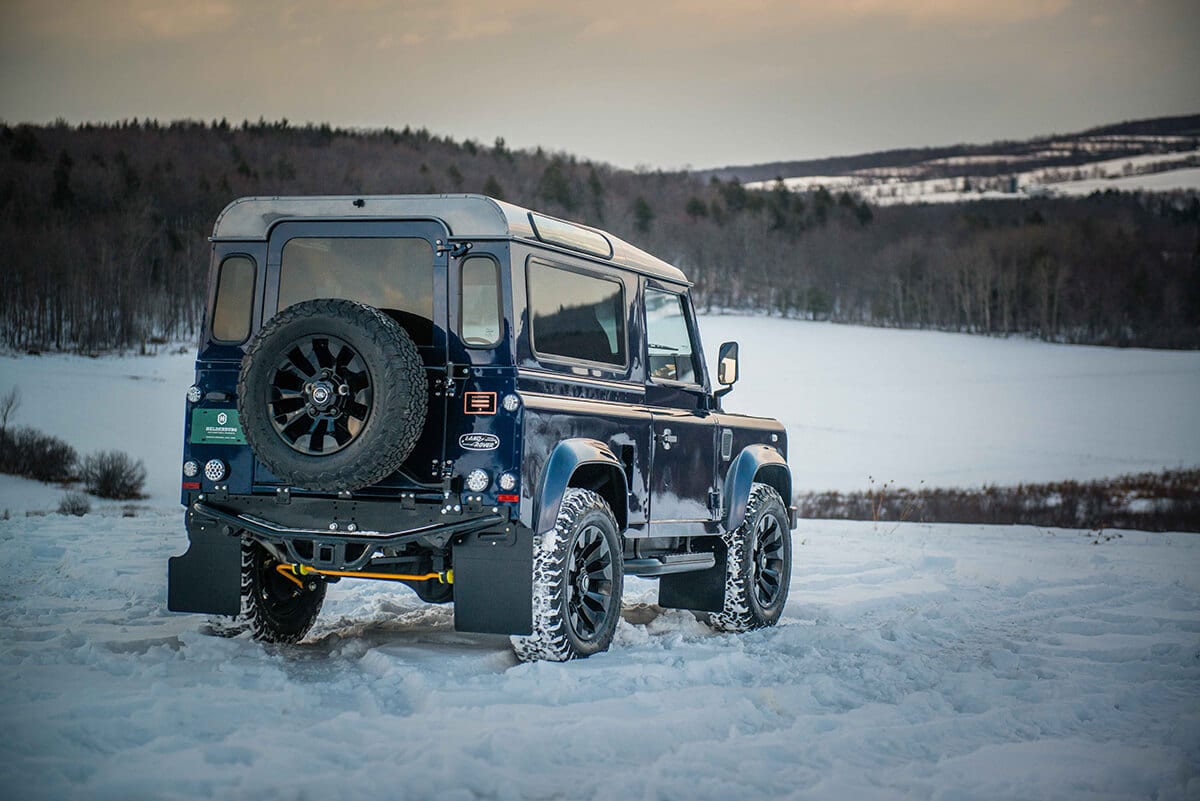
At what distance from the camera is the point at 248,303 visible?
7035 mm

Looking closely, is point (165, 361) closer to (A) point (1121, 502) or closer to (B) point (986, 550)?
(A) point (1121, 502)

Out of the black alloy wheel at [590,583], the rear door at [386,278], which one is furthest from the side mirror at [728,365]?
the rear door at [386,278]

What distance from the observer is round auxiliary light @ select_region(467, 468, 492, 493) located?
632cm

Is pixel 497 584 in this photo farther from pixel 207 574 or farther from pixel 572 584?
pixel 207 574

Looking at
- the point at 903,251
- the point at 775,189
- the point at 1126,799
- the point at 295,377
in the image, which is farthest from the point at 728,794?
the point at 775,189

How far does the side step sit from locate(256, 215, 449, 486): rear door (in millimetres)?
1780

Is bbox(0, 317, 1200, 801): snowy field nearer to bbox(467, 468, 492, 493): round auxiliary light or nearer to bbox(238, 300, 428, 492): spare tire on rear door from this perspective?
bbox(467, 468, 492, 493): round auxiliary light

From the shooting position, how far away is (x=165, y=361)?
56.0m

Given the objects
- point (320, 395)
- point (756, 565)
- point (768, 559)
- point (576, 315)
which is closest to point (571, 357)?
point (576, 315)

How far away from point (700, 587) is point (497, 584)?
9.18 ft

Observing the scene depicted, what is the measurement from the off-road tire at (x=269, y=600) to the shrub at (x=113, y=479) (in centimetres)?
2065

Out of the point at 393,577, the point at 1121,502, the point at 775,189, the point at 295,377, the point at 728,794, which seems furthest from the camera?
the point at 775,189

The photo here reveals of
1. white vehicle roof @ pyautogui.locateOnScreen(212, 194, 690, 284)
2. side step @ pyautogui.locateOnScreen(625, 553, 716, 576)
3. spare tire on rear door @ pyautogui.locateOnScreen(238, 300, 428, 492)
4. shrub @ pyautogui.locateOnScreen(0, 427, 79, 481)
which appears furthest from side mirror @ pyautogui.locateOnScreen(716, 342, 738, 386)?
shrub @ pyautogui.locateOnScreen(0, 427, 79, 481)

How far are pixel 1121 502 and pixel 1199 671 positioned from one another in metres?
24.8
